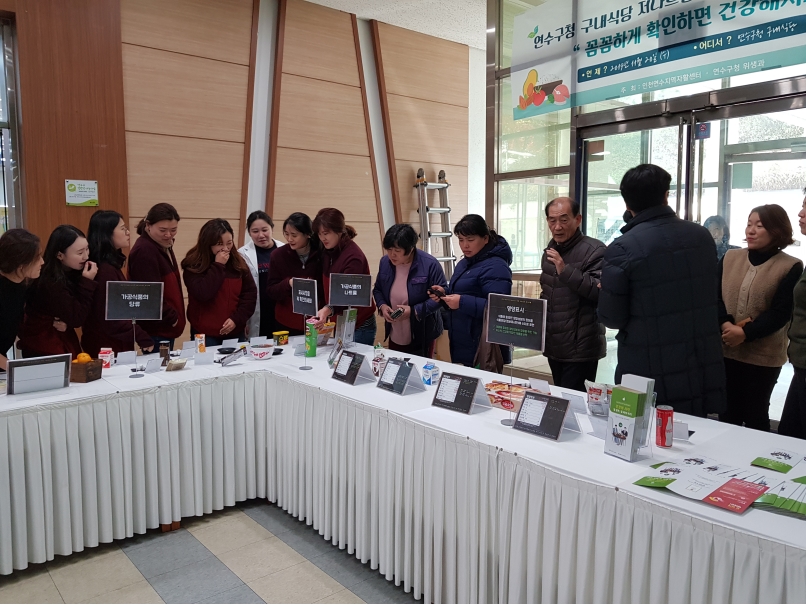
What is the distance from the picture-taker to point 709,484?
56.3 inches

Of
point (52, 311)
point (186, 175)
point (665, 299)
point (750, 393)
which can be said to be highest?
point (186, 175)

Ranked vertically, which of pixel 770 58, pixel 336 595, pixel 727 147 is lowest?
pixel 336 595

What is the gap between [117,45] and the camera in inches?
169

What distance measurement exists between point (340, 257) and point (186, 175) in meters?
2.05

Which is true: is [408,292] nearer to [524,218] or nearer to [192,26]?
[524,218]

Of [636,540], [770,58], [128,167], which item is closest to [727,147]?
[770,58]

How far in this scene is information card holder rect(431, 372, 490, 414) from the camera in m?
2.09

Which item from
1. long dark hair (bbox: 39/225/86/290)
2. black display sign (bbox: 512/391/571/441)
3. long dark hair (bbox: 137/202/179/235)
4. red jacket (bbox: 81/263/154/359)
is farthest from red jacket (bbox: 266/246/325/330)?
black display sign (bbox: 512/391/571/441)

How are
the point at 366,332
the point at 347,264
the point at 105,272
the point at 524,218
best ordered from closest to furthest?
the point at 105,272 → the point at 347,264 → the point at 366,332 → the point at 524,218

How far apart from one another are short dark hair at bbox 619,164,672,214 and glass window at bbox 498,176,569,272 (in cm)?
263

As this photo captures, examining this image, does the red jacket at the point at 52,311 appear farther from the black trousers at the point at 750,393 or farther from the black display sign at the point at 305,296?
the black trousers at the point at 750,393

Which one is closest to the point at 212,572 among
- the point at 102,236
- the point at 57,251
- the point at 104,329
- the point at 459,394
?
the point at 459,394

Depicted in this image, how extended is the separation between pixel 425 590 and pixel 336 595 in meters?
0.35

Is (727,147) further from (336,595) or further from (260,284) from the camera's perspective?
(336,595)
